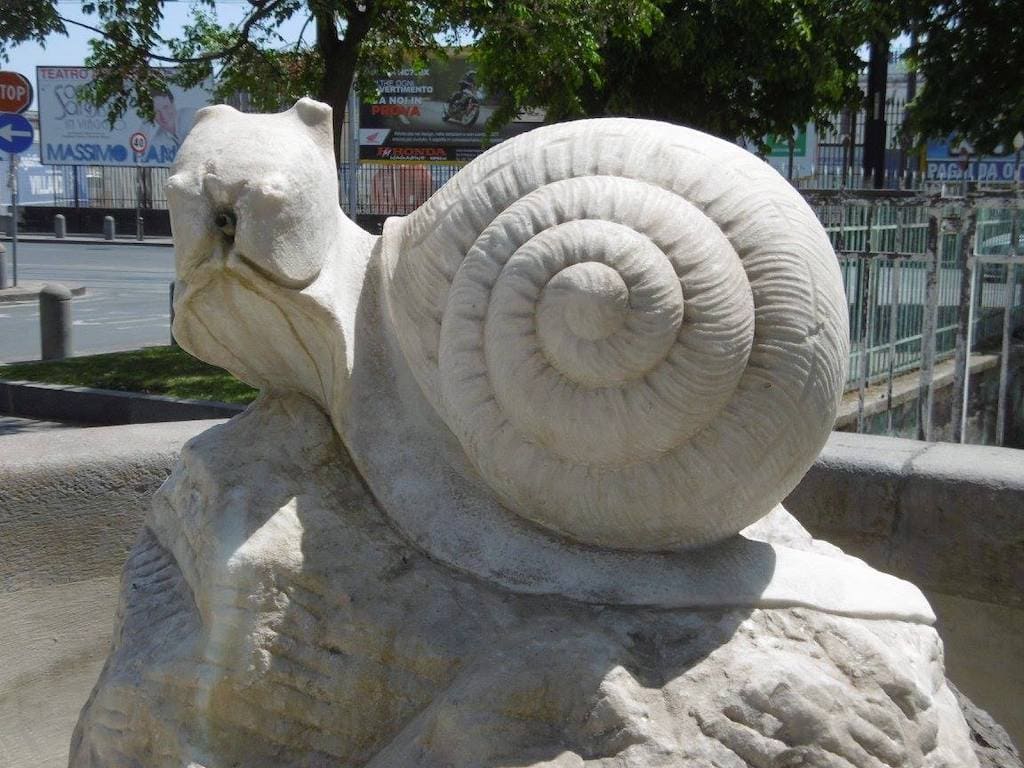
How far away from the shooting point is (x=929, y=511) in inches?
122

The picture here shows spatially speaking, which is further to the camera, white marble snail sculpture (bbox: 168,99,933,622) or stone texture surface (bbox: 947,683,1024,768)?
stone texture surface (bbox: 947,683,1024,768)

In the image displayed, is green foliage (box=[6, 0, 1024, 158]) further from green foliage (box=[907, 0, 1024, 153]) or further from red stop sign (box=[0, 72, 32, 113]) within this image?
red stop sign (box=[0, 72, 32, 113])

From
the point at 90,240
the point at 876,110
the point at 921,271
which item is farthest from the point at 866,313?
the point at 90,240

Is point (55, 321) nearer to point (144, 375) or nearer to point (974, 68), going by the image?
point (144, 375)

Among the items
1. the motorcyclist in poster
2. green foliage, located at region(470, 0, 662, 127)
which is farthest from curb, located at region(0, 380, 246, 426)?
the motorcyclist in poster

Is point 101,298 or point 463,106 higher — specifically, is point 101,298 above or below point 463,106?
below

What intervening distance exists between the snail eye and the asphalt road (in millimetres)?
8740

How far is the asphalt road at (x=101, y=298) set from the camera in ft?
37.5

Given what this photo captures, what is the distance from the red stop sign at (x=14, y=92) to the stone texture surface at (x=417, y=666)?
41.2ft

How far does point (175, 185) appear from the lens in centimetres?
213

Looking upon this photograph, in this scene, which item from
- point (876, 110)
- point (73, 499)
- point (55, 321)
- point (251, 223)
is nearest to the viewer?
point (251, 223)

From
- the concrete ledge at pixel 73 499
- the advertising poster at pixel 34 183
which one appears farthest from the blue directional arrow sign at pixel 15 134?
the advertising poster at pixel 34 183

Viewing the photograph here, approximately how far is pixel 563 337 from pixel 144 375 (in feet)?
20.4

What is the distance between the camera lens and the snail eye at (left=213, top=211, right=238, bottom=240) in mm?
2133
